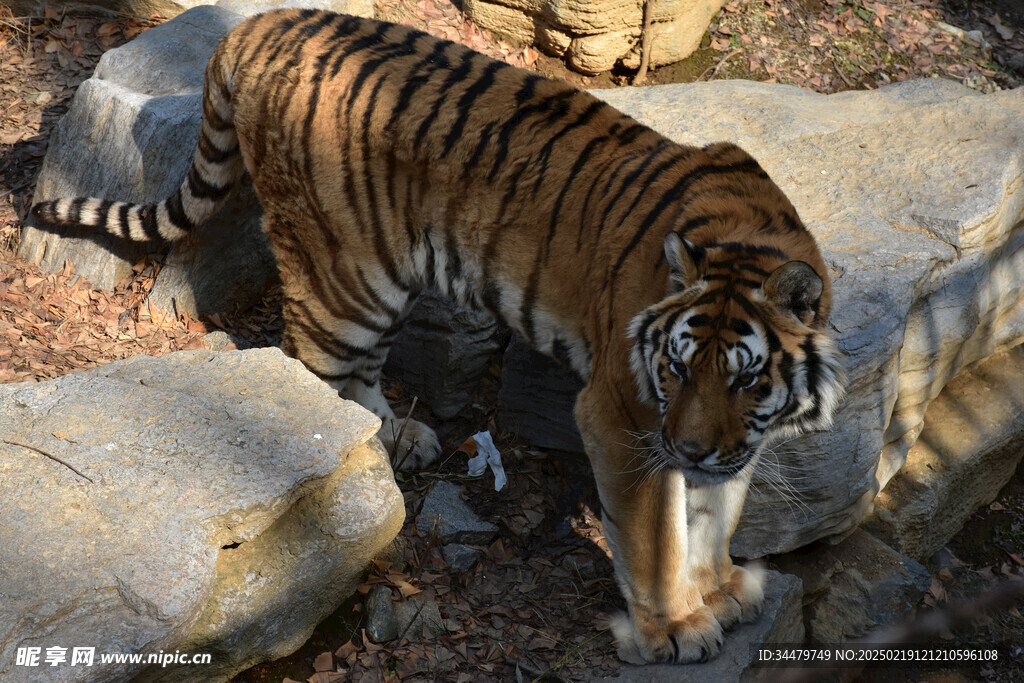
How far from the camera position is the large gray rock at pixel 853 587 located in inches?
147

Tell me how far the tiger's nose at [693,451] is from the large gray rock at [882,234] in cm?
97

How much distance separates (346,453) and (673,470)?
3.80 feet

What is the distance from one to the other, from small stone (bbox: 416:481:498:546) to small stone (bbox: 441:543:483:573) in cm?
5

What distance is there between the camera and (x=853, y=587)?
3.78 m

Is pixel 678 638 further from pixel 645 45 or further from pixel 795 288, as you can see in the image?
pixel 645 45

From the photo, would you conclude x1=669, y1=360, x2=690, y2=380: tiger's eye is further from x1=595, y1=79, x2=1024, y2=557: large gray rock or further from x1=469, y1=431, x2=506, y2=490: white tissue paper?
x1=469, y1=431, x2=506, y2=490: white tissue paper

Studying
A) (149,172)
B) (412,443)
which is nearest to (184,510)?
(412,443)

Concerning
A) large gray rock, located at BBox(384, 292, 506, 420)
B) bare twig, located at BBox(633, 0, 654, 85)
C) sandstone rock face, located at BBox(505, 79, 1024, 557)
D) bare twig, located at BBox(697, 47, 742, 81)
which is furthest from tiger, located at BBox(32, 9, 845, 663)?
bare twig, located at BBox(697, 47, 742, 81)

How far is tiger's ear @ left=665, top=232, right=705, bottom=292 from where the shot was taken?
2.55m

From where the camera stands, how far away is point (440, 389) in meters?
4.42

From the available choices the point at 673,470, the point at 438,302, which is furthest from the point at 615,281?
the point at 438,302

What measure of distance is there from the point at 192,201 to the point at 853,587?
362 centimetres

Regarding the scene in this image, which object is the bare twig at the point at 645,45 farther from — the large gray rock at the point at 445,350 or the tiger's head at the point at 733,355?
the tiger's head at the point at 733,355

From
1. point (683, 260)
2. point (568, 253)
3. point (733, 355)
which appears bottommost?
point (568, 253)
